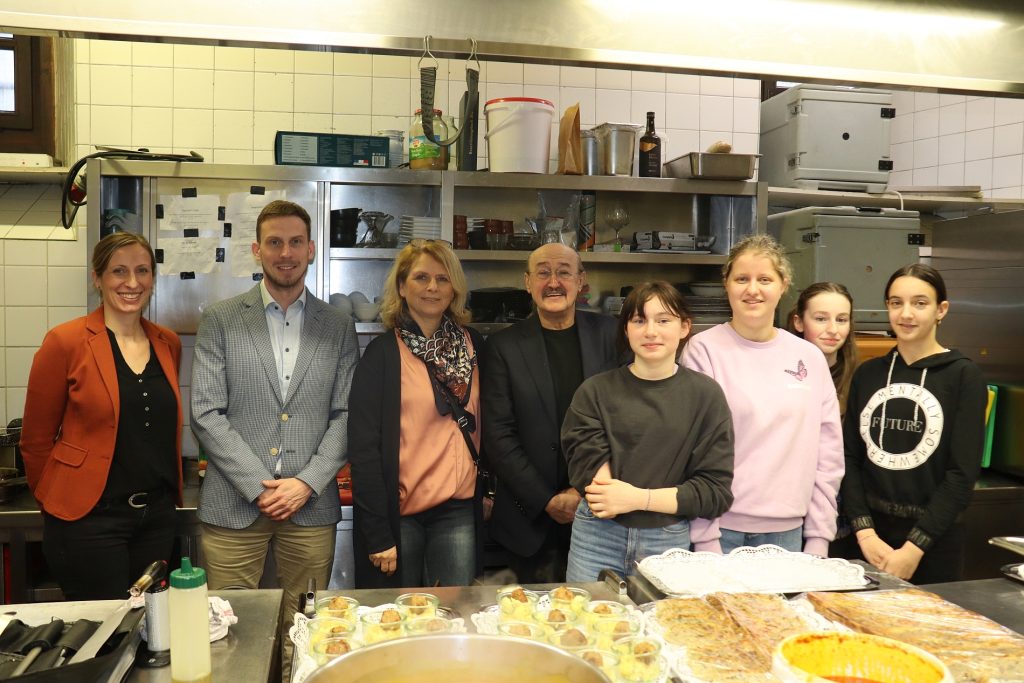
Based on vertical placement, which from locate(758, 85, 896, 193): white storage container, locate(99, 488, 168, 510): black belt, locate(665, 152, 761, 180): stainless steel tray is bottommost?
locate(99, 488, 168, 510): black belt

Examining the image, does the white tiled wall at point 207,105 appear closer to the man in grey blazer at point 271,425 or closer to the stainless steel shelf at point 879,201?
the stainless steel shelf at point 879,201

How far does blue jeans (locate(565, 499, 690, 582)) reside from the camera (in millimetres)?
2150

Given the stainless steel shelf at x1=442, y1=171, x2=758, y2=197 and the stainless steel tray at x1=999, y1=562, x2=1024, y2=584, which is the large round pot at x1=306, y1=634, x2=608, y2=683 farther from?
the stainless steel shelf at x1=442, y1=171, x2=758, y2=197

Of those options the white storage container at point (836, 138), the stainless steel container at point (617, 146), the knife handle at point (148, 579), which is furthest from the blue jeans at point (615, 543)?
the white storage container at point (836, 138)

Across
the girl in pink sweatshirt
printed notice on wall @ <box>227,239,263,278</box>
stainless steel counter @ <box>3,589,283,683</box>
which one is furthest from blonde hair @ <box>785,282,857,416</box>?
printed notice on wall @ <box>227,239,263,278</box>

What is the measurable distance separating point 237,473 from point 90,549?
51cm

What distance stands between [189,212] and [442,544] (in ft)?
6.57

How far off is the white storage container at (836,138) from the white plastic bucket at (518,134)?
1.42m

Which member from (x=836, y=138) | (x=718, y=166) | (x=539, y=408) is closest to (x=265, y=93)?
(x=718, y=166)

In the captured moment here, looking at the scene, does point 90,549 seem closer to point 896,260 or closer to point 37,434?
point 37,434

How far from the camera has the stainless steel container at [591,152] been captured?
13.1 feet

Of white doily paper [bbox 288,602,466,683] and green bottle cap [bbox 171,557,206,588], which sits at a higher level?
green bottle cap [bbox 171,557,206,588]

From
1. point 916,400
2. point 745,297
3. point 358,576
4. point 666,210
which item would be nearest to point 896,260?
point 666,210

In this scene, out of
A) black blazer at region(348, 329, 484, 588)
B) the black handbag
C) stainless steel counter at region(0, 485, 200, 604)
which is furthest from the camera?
stainless steel counter at region(0, 485, 200, 604)
